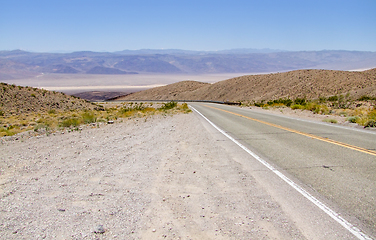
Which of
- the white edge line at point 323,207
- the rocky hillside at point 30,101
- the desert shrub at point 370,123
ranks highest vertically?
the white edge line at point 323,207

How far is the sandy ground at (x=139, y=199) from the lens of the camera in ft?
13.6

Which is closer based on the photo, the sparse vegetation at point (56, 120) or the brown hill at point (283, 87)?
the sparse vegetation at point (56, 120)

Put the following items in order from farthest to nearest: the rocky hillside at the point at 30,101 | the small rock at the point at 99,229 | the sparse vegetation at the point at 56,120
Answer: the rocky hillside at the point at 30,101, the sparse vegetation at the point at 56,120, the small rock at the point at 99,229

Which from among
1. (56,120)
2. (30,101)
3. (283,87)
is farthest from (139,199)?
(283,87)

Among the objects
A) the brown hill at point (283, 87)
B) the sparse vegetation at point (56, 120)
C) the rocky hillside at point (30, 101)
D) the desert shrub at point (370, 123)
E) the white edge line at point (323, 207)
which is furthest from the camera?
the brown hill at point (283, 87)

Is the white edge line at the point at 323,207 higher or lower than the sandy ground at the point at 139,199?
higher

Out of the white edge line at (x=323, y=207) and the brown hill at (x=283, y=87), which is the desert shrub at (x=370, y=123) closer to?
the white edge line at (x=323, y=207)

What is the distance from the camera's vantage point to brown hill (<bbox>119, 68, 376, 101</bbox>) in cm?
7144

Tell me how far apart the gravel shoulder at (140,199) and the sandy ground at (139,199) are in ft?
0.04

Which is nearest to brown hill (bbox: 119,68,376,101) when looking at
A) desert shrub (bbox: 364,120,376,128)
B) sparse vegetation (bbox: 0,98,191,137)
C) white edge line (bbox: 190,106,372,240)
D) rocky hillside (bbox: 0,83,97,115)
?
desert shrub (bbox: 364,120,376,128)

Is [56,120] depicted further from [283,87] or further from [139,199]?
[283,87]

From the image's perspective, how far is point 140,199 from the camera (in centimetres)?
528

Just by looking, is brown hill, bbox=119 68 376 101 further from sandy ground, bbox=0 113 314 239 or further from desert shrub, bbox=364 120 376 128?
sandy ground, bbox=0 113 314 239

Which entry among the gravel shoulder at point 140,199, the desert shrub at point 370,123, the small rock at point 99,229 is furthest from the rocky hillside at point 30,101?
the desert shrub at point 370,123
